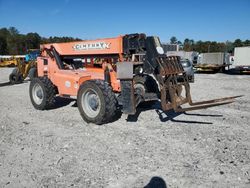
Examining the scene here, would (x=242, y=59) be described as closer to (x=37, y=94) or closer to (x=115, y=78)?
(x=115, y=78)

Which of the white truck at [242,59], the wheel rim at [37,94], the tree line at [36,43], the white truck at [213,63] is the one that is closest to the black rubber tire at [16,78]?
the wheel rim at [37,94]

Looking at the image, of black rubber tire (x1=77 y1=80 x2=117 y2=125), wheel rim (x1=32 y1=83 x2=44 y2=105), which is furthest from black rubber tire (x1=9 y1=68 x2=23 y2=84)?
black rubber tire (x1=77 y1=80 x2=117 y2=125)

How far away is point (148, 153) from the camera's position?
5238 millimetres

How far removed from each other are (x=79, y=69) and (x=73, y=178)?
502 centimetres

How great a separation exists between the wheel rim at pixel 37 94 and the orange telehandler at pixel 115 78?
0.03m

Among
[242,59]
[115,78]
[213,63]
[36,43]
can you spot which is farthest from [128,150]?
[36,43]

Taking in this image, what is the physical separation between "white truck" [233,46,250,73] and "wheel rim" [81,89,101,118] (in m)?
21.1

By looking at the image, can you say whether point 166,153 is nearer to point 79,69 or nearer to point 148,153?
point 148,153

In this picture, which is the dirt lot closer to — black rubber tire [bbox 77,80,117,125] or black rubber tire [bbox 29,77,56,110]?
black rubber tire [bbox 77,80,117,125]

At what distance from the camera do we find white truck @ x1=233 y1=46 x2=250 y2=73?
24898 mm

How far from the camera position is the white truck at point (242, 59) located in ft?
81.7

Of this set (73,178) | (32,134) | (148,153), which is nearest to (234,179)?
(148,153)

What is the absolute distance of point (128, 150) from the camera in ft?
17.7

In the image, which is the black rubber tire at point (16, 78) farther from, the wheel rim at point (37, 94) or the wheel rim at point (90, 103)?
the wheel rim at point (90, 103)
